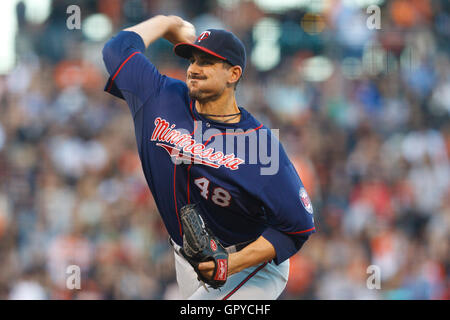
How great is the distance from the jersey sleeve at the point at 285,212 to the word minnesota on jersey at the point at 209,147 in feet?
0.34

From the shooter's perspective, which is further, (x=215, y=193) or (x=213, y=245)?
(x=215, y=193)

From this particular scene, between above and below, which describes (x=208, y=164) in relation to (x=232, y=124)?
below

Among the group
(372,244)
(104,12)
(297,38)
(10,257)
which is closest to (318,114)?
(297,38)

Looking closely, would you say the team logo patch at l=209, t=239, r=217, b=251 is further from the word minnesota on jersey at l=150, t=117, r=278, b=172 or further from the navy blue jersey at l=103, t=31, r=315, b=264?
the word minnesota on jersey at l=150, t=117, r=278, b=172

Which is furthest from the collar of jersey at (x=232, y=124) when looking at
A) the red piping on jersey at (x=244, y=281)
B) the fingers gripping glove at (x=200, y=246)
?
the red piping on jersey at (x=244, y=281)

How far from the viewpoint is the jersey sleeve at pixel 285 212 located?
3.09 m

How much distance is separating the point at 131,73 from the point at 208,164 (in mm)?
650

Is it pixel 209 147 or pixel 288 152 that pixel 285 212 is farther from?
pixel 288 152

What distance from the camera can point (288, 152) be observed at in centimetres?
769

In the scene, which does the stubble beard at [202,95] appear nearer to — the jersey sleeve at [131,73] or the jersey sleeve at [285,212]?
the jersey sleeve at [131,73]

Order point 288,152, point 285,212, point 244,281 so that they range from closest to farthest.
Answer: point 285,212 < point 244,281 < point 288,152

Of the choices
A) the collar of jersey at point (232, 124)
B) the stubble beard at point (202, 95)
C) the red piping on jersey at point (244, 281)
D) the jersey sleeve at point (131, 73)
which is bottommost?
the red piping on jersey at point (244, 281)

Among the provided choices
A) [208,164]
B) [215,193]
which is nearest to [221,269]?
[215,193]
